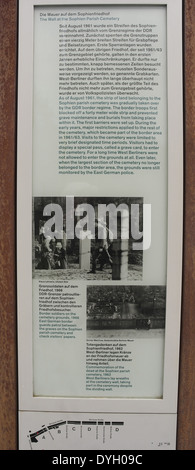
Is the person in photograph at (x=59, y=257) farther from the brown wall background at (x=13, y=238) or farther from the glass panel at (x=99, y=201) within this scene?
the brown wall background at (x=13, y=238)

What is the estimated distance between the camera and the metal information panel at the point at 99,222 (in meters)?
0.92

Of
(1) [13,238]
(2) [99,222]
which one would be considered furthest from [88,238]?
(1) [13,238]

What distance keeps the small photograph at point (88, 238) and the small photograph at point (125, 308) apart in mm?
36

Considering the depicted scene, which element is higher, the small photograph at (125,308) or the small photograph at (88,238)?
the small photograph at (88,238)

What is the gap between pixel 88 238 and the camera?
3.11ft

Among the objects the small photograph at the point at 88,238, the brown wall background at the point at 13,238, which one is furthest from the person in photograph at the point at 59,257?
the brown wall background at the point at 13,238

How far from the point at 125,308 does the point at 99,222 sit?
0.79 ft

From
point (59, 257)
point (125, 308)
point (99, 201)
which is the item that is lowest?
point (125, 308)

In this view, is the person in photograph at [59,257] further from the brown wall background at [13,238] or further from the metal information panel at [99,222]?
the brown wall background at [13,238]

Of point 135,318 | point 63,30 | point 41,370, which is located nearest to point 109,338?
point 135,318

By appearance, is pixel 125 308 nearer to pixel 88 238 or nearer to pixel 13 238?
pixel 88 238

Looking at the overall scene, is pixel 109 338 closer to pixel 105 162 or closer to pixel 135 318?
pixel 135 318

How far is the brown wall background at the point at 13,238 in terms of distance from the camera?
0.92 metres

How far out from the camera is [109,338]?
3.15ft
